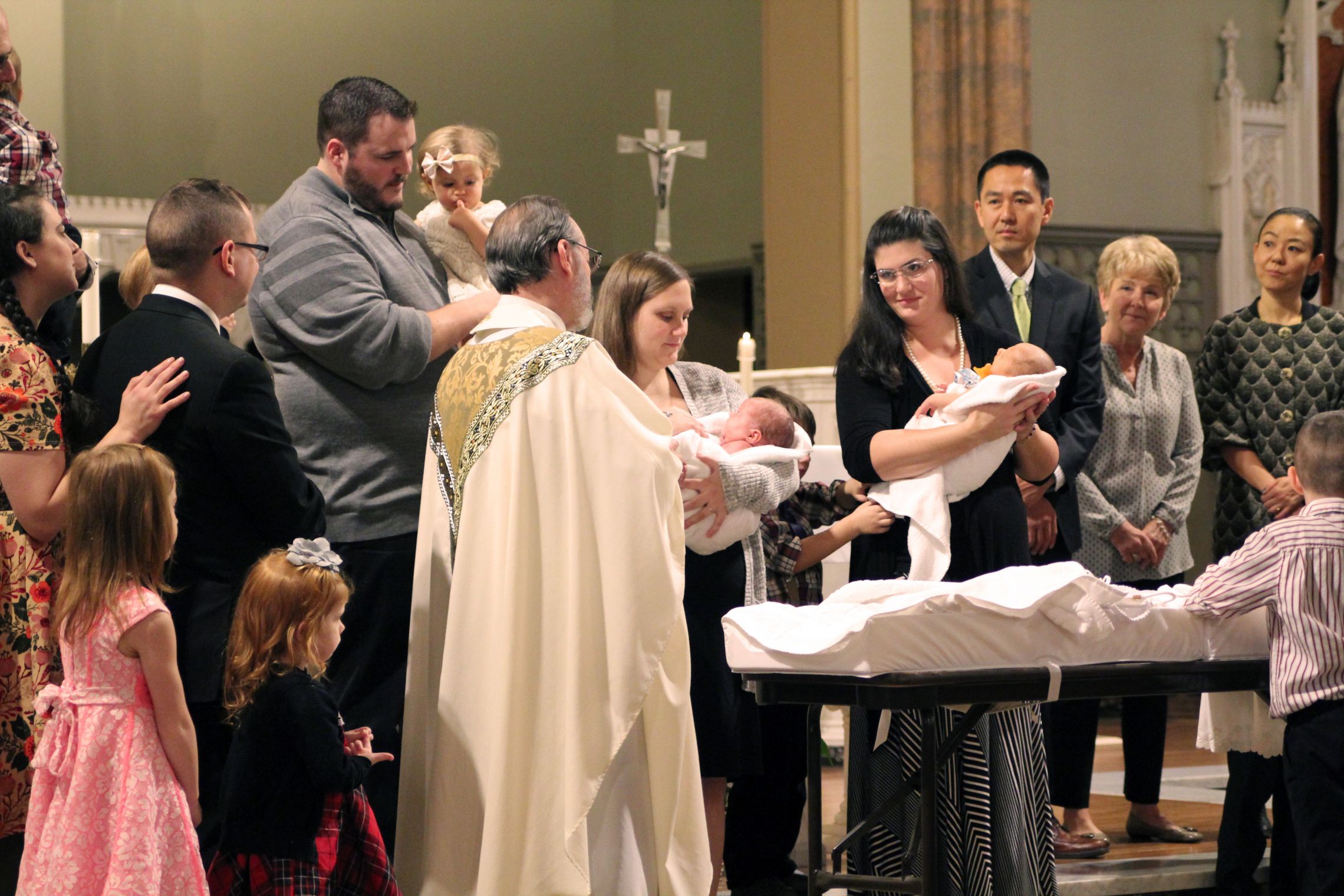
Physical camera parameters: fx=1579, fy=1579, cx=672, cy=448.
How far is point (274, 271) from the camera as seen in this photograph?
3660 millimetres

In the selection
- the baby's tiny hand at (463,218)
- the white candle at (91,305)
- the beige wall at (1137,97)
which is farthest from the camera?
the beige wall at (1137,97)

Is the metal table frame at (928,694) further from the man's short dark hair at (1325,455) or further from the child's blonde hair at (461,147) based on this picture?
the child's blonde hair at (461,147)

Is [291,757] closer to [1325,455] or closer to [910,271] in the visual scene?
[910,271]

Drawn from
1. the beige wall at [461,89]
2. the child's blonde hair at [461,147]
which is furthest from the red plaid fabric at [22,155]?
the beige wall at [461,89]

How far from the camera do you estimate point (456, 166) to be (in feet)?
13.7

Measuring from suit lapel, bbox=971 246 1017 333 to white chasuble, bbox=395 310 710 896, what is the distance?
1596 mm

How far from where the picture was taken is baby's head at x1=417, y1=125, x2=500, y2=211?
13.7 feet

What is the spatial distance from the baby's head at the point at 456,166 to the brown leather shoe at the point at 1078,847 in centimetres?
242

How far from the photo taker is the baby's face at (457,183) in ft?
13.7

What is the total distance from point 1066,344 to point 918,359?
0.78 m

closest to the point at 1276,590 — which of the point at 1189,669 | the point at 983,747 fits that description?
the point at 1189,669

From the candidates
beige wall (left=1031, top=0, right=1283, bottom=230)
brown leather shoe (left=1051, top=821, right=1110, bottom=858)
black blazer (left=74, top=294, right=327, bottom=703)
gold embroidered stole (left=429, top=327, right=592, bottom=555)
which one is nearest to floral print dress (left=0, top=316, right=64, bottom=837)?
black blazer (left=74, top=294, right=327, bottom=703)

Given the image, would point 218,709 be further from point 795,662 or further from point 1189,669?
point 1189,669

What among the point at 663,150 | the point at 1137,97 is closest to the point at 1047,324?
the point at 1137,97
